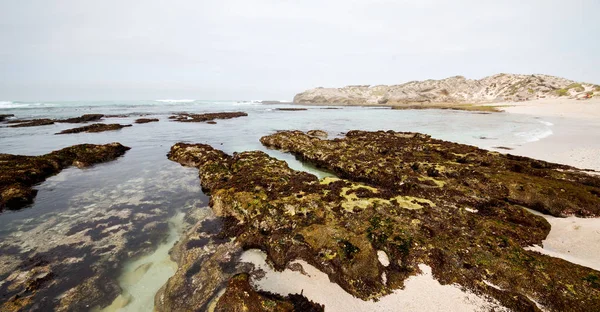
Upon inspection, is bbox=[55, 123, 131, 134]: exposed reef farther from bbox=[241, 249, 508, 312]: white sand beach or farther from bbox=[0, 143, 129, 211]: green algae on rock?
bbox=[241, 249, 508, 312]: white sand beach

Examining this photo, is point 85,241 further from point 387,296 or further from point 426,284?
point 426,284

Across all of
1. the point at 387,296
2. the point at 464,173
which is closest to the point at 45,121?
the point at 387,296

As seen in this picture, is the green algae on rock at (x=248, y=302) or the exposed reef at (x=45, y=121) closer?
the green algae on rock at (x=248, y=302)

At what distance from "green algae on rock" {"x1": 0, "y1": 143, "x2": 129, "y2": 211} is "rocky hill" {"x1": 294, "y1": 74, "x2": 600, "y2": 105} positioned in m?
114

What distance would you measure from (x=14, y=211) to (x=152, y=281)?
368 inches

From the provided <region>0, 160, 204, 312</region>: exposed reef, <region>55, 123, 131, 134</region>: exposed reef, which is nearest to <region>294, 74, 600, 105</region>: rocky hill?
<region>0, 160, 204, 312</region>: exposed reef

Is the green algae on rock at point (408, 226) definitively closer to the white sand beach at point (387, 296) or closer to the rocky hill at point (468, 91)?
the white sand beach at point (387, 296)

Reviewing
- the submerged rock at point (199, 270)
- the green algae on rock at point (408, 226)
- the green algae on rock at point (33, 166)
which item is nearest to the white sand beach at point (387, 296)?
the green algae on rock at point (408, 226)

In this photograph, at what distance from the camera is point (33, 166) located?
48.1 ft

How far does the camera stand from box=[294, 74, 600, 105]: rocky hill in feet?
296

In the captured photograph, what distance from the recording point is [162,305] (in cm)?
584

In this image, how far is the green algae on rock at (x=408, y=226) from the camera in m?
5.54

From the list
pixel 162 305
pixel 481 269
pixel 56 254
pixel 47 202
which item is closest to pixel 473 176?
pixel 481 269

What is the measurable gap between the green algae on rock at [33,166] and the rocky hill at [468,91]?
114 m
